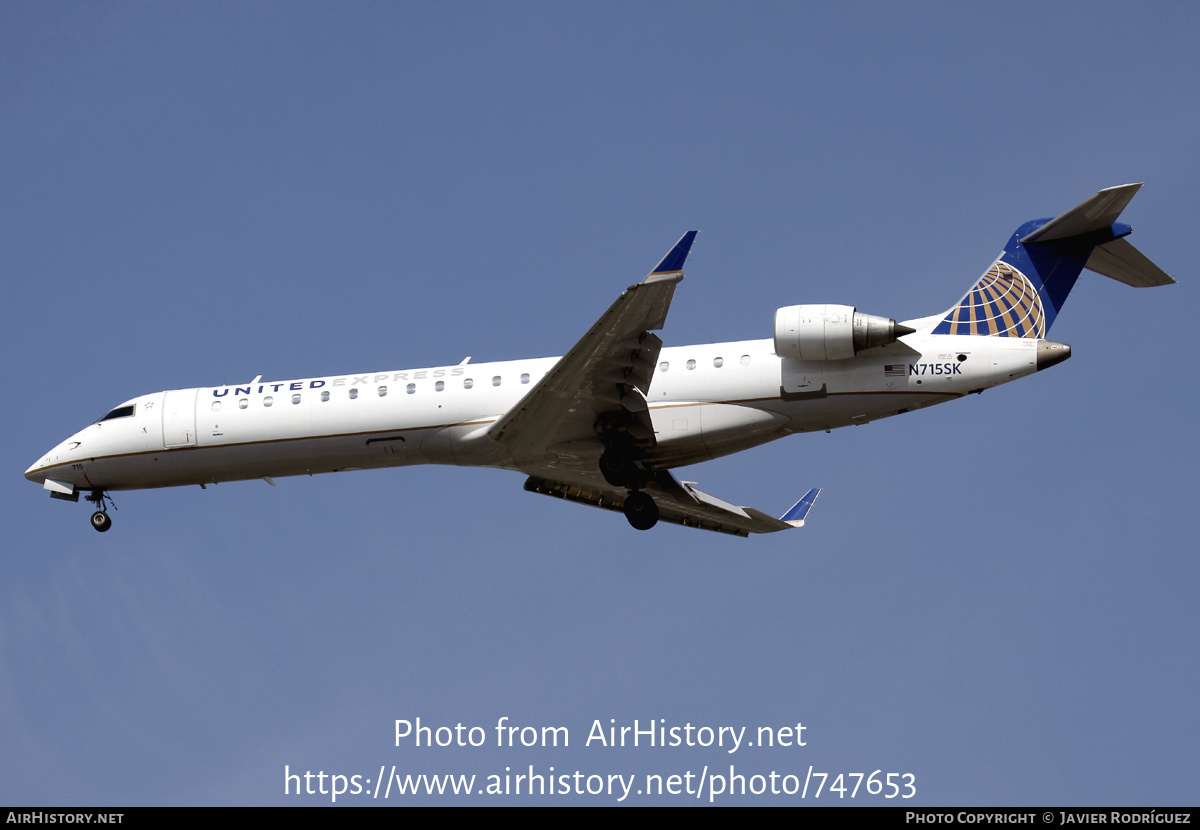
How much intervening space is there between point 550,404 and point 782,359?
4.07 meters

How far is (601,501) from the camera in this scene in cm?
2734

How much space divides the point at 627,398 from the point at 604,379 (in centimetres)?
63

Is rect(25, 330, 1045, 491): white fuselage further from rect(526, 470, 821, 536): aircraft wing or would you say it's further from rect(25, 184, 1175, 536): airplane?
rect(526, 470, 821, 536): aircraft wing

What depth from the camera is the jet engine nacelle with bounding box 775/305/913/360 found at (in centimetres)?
2175

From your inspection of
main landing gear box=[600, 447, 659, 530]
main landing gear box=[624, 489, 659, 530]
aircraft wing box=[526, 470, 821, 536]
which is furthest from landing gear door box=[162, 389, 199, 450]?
main landing gear box=[624, 489, 659, 530]

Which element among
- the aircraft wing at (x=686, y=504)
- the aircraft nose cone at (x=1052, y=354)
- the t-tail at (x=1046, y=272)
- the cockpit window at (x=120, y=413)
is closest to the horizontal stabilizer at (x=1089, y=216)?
the t-tail at (x=1046, y=272)

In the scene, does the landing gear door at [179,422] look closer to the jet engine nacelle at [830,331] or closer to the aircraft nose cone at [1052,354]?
the jet engine nacelle at [830,331]

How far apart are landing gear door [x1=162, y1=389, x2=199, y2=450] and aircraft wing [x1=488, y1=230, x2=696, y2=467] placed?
6.06 metres

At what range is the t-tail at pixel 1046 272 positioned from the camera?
23.1 meters

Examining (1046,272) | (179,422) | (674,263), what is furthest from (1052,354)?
(179,422)

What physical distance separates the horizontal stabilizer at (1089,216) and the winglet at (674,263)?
7954 millimetres

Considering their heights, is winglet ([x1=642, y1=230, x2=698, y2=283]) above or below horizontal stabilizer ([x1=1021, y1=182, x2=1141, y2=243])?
below

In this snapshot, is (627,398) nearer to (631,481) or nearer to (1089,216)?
(631,481)
